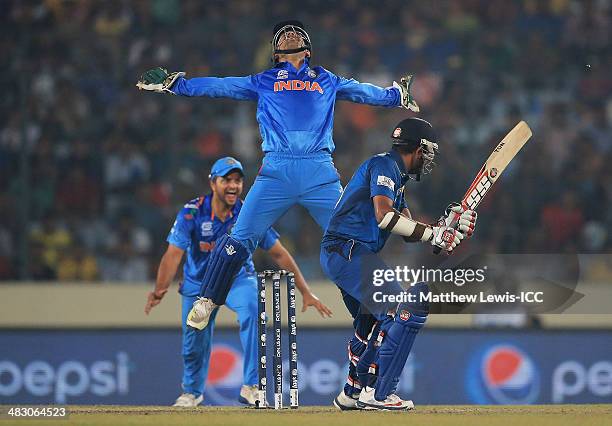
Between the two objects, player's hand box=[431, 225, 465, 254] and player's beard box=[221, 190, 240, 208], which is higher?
player's beard box=[221, 190, 240, 208]

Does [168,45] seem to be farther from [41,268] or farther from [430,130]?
[430,130]

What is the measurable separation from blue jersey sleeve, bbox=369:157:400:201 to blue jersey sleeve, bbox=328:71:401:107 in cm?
89

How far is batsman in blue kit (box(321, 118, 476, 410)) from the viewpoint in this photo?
289 inches

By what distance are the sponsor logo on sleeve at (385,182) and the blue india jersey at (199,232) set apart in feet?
7.48

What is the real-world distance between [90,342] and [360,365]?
474cm

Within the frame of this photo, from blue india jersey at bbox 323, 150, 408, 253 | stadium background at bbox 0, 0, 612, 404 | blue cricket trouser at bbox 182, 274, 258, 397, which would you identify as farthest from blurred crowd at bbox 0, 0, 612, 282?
blue india jersey at bbox 323, 150, 408, 253

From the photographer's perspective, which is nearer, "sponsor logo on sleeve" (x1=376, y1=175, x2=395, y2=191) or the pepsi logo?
"sponsor logo on sleeve" (x1=376, y1=175, x2=395, y2=191)

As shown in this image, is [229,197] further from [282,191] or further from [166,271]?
[282,191]

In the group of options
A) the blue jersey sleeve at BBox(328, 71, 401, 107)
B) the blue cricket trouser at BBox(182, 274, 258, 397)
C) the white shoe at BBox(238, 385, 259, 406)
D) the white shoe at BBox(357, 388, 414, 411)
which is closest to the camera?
the white shoe at BBox(357, 388, 414, 411)

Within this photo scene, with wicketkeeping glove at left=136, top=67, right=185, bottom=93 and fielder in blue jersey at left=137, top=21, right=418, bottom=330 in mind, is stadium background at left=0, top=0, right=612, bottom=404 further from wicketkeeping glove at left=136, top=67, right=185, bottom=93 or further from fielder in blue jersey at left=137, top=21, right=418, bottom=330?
wicketkeeping glove at left=136, top=67, right=185, bottom=93

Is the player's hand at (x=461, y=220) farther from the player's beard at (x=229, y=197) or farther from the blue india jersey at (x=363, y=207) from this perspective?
the player's beard at (x=229, y=197)

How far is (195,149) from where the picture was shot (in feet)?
41.3

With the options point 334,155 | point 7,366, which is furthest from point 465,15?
point 7,366

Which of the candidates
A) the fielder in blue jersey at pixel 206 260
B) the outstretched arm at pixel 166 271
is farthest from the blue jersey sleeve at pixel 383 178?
the outstretched arm at pixel 166 271
